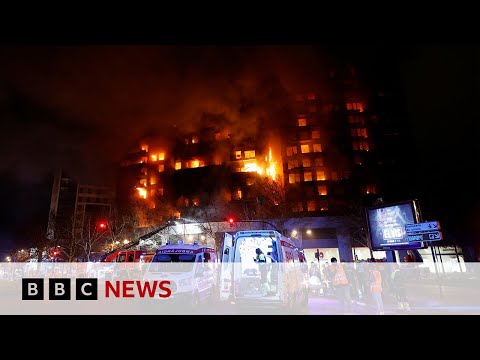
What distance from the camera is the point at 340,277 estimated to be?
10.8 m

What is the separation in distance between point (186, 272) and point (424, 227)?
9805 millimetres

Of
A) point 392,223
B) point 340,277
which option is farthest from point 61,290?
point 392,223

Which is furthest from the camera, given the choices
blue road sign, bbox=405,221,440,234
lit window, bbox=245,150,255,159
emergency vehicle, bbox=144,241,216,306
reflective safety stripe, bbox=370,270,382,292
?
lit window, bbox=245,150,255,159

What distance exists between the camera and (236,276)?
35.2 feet

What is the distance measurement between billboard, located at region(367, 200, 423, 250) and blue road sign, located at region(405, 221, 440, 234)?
98 cm

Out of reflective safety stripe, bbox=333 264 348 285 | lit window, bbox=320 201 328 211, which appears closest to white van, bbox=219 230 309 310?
reflective safety stripe, bbox=333 264 348 285

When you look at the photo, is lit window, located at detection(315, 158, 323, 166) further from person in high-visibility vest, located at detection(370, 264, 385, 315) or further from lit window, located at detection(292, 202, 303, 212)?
person in high-visibility vest, located at detection(370, 264, 385, 315)

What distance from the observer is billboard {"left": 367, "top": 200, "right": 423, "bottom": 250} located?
13875 mm

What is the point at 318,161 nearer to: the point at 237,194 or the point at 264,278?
the point at 237,194

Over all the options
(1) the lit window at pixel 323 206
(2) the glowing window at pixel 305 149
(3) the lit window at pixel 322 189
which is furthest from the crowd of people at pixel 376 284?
(2) the glowing window at pixel 305 149

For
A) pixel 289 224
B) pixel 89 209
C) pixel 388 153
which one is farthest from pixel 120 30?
pixel 89 209
